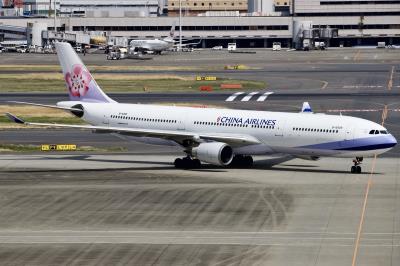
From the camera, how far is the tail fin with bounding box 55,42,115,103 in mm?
80375

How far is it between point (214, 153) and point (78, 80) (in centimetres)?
1559

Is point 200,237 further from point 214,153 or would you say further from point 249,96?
point 249,96

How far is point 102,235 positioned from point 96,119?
96.7 feet

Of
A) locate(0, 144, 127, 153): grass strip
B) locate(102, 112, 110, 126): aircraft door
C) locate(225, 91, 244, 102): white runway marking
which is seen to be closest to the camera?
locate(102, 112, 110, 126): aircraft door

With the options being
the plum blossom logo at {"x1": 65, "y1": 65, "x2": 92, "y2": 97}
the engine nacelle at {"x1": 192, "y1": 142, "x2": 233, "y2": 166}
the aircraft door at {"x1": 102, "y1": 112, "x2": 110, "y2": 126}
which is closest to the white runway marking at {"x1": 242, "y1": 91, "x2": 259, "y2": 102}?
the plum blossom logo at {"x1": 65, "y1": 65, "x2": 92, "y2": 97}

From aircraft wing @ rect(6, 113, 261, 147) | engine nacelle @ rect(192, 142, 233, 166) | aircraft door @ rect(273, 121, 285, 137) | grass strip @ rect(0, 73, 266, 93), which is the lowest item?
grass strip @ rect(0, 73, 266, 93)

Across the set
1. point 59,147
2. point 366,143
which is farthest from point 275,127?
point 59,147

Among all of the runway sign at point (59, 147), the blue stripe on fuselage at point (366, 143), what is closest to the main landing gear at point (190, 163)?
the blue stripe on fuselage at point (366, 143)

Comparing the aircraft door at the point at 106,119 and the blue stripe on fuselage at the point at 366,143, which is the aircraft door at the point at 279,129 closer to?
the blue stripe on fuselage at the point at 366,143

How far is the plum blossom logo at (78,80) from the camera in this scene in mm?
80375

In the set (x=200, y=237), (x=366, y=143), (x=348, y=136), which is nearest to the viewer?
(x=200, y=237)

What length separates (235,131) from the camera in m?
72.5

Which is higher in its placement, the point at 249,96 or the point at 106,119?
the point at 106,119

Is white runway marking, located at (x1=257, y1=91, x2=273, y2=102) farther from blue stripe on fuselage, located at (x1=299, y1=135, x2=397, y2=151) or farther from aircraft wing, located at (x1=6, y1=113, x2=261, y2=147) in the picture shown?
blue stripe on fuselage, located at (x1=299, y1=135, x2=397, y2=151)
